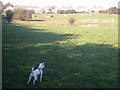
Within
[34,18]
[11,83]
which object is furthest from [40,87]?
[34,18]

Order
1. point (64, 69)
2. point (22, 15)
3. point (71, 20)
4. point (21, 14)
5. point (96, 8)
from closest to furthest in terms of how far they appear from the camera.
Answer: point (64, 69), point (71, 20), point (96, 8), point (21, 14), point (22, 15)

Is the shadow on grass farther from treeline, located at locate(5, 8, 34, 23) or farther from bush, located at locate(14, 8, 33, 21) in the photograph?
bush, located at locate(14, 8, 33, 21)

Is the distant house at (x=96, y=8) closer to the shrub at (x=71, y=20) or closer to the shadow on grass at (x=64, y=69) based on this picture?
the shrub at (x=71, y=20)

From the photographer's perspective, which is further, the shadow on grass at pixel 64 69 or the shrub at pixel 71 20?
the shrub at pixel 71 20

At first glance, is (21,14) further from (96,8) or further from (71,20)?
(96,8)

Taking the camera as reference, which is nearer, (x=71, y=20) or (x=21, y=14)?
(x=71, y=20)

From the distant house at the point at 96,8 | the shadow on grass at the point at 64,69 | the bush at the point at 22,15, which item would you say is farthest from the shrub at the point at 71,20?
the shadow on grass at the point at 64,69

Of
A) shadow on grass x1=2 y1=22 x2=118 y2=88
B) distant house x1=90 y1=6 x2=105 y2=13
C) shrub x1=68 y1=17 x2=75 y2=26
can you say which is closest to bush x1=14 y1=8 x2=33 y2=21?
shrub x1=68 y1=17 x2=75 y2=26

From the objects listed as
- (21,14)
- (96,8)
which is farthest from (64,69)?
(21,14)

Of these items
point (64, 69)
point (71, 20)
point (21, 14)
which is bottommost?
point (64, 69)

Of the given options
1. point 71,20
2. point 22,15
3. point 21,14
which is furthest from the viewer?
point 22,15

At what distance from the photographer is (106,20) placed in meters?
65.8

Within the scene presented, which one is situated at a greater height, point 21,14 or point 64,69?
point 21,14

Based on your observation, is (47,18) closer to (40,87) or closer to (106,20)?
(106,20)
